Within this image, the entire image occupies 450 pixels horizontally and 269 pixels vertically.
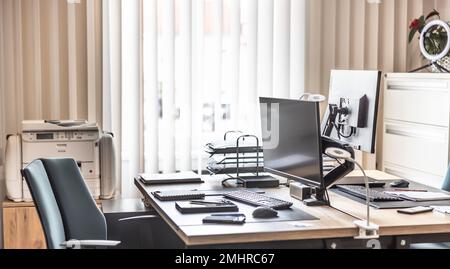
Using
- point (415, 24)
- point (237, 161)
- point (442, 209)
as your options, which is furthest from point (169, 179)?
point (415, 24)

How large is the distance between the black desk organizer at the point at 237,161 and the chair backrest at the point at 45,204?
47.8 inches

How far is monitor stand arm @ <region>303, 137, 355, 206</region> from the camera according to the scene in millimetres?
3395

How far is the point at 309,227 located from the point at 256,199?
1.94 feet

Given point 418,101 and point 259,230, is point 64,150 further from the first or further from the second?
point 418,101

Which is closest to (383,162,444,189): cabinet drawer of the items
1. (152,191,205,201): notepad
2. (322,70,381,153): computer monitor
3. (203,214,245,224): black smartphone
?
(322,70,381,153): computer monitor

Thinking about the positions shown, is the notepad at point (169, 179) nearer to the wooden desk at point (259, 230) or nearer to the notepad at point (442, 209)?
the wooden desk at point (259, 230)

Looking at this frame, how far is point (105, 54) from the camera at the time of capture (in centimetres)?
514

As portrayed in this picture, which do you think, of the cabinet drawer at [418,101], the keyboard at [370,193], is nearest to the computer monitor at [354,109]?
the keyboard at [370,193]

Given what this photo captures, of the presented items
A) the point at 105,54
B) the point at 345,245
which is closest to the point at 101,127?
the point at 105,54

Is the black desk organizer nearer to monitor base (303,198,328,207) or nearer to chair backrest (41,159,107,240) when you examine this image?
monitor base (303,198,328,207)

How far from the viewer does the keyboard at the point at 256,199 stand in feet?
11.0

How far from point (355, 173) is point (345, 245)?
4.90ft

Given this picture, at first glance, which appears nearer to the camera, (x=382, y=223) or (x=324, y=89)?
(x=382, y=223)
